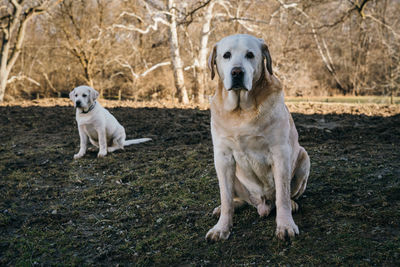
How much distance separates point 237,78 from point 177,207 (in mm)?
1605

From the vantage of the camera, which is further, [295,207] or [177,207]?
[177,207]

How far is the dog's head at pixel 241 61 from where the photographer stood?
2658 millimetres

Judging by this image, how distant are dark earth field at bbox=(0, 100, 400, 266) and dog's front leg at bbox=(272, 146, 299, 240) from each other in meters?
0.09

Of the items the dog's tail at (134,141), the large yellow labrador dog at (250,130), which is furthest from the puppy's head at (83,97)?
the large yellow labrador dog at (250,130)

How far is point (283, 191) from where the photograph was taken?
2752 millimetres

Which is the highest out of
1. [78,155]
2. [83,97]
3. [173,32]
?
[173,32]

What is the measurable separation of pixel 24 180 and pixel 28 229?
5.64 ft

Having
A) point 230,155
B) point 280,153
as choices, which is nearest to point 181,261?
point 230,155

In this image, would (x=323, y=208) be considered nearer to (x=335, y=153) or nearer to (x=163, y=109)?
(x=335, y=153)

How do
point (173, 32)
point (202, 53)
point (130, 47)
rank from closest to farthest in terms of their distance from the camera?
point (173, 32)
point (202, 53)
point (130, 47)

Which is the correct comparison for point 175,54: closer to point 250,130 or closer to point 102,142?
point 102,142

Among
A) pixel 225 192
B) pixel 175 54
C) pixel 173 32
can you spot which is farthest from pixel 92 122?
pixel 173 32

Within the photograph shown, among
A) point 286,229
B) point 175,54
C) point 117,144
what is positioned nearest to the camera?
point 286,229

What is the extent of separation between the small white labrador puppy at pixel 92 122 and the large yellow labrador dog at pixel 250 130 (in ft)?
11.3
